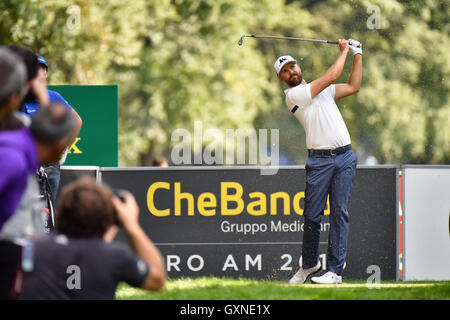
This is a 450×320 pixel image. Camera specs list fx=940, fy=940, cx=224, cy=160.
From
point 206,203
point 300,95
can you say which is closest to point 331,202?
point 300,95

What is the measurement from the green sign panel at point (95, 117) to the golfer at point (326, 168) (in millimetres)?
2299

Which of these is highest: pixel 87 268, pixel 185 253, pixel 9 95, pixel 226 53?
pixel 226 53

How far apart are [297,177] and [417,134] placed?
19.6 m

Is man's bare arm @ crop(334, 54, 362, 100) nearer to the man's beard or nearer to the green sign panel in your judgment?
the man's beard

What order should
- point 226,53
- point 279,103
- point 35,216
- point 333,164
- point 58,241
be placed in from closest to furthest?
1. point 58,241
2. point 35,216
3. point 333,164
4. point 226,53
5. point 279,103

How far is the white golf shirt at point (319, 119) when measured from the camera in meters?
7.64

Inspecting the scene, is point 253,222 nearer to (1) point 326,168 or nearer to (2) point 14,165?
(1) point 326,168

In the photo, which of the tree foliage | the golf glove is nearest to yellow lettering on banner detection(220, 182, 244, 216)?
the golf glove

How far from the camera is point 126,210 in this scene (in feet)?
12.5

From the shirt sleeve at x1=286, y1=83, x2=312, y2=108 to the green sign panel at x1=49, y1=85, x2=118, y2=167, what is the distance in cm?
228

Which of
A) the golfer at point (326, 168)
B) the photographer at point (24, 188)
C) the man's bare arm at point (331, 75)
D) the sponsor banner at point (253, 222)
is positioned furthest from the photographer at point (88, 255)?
the sponsor banner at point (253, 222)

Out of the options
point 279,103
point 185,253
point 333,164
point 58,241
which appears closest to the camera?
point 58,241

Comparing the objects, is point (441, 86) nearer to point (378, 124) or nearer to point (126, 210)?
point (378, 124)
